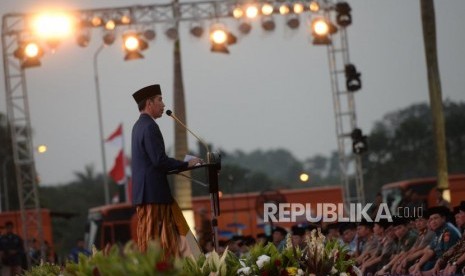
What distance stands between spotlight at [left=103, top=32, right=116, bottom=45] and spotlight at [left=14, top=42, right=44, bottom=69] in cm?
138

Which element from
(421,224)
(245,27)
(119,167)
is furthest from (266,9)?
(119,167)

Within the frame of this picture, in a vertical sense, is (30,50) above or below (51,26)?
below

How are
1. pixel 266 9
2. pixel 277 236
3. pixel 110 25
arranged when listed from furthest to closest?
pixel 266 9, pixel 110 25, pixel 277 236

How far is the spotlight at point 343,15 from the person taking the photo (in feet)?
75.5

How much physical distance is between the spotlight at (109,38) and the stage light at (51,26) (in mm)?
807

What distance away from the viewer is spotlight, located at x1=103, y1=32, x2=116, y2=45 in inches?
904

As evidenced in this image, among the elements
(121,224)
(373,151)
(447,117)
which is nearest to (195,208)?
(121,224)

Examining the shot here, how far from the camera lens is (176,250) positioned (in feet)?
30.6

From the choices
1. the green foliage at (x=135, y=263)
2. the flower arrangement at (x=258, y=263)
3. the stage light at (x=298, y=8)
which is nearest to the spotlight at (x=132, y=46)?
the stage light at (x=298, y=8)

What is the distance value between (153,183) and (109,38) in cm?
1403

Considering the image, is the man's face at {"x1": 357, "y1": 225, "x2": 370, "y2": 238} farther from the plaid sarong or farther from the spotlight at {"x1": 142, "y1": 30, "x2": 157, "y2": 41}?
the spotlight at {"x1": 142, "y1": 30, "x2": 157, "y2": 41}

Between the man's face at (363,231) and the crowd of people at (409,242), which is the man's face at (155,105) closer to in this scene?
the crowd of people at (409,242)

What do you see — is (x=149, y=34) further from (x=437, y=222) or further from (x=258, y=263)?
(x=258, y=263)

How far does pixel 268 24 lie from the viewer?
2325 cm
